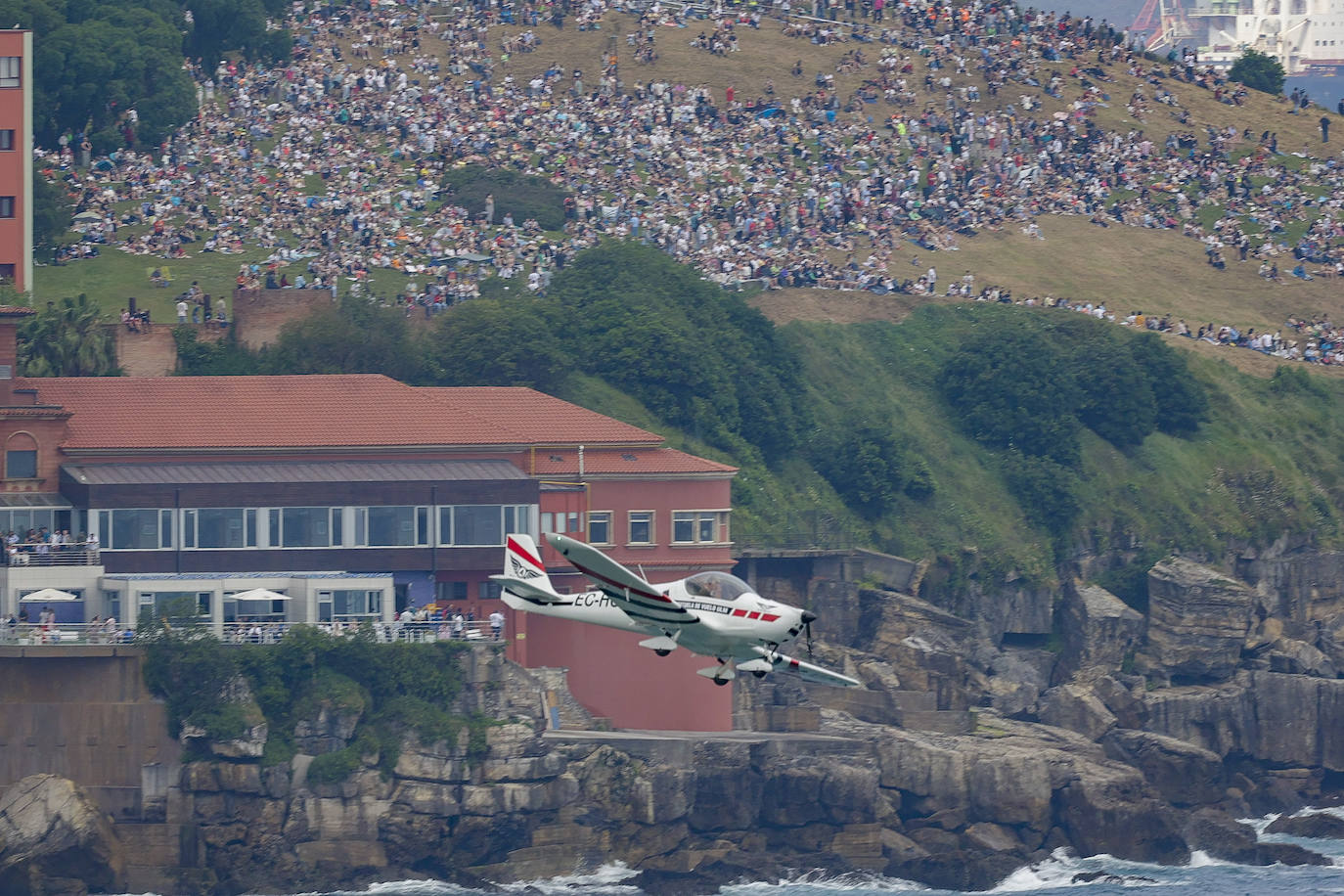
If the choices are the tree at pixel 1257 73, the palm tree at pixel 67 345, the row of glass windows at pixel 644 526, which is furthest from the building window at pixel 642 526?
the tree at pixel 1257 73

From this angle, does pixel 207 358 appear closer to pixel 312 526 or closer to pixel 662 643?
pixel 312 526

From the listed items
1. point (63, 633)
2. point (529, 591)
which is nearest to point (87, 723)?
point (63, 633)

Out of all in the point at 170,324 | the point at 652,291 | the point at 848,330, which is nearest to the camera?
the point at 170,324

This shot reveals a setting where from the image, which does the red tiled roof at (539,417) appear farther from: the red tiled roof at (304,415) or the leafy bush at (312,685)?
the leafy bush at (312,685)

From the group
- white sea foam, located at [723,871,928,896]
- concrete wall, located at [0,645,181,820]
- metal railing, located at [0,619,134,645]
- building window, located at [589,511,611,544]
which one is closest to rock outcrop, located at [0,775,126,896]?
concrete wall, located at [0,645,181,820]

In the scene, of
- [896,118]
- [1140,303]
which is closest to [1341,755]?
[1140,303]

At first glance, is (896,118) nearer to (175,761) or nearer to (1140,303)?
(1140,303)

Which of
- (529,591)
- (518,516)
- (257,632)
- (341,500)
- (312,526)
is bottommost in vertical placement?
(257,632)
